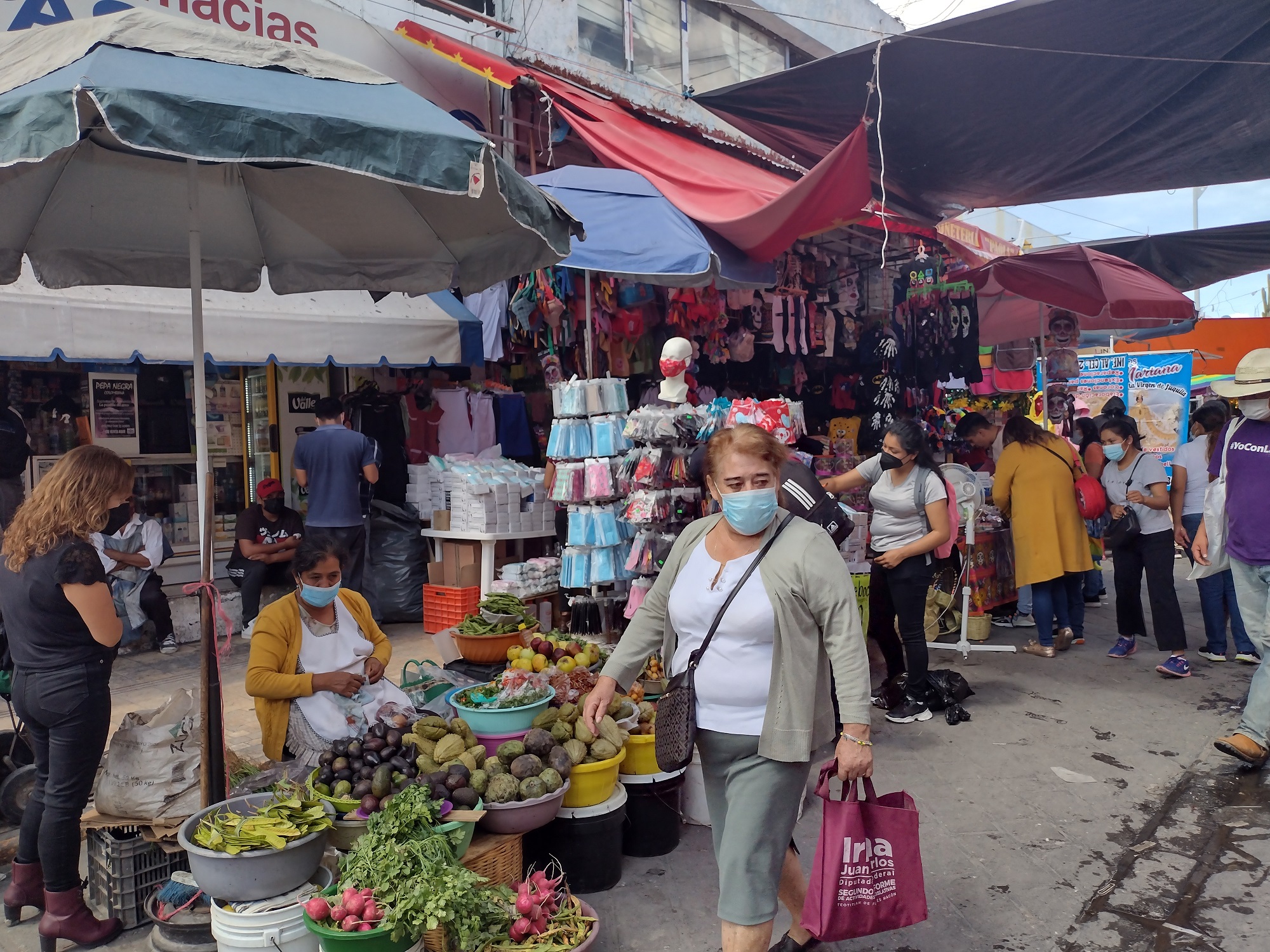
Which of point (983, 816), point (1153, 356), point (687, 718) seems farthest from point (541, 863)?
point (1153, 356)

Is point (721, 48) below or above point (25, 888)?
above

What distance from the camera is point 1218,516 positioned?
18.1 feet

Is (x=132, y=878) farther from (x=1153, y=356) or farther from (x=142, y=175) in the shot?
(x=1153, y=356)

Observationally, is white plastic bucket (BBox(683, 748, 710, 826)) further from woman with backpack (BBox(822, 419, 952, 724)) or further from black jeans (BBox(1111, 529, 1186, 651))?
black jeans (BBox(1111, 529, 1186, 651))

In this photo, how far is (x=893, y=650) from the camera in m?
6.33

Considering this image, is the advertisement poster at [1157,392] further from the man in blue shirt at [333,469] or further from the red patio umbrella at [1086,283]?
the man in blue shirt at [333,469]

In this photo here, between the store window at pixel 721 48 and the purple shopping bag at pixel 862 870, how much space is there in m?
11.6

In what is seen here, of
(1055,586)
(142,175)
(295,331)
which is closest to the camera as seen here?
(142,175)

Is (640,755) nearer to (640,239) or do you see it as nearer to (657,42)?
(640,239)

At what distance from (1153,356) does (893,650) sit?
34.0 ft

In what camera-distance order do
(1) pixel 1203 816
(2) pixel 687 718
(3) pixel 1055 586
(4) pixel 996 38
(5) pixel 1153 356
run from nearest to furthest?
(2) pixel 687 718
(1) pixel 1203 816
(4) pixel 996 38
(3) pixel 1055 586
(5) pixel 1153 356

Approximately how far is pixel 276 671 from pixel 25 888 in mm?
1161

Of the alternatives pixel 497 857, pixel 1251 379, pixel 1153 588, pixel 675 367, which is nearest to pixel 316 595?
pixel 497 857

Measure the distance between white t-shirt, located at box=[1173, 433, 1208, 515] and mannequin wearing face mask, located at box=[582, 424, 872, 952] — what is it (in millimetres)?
6253
